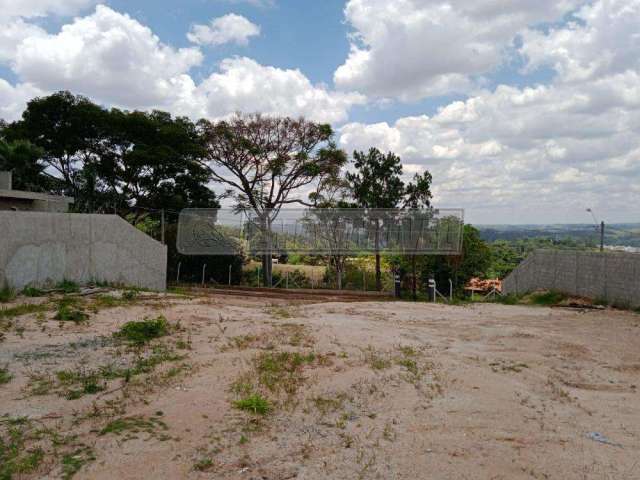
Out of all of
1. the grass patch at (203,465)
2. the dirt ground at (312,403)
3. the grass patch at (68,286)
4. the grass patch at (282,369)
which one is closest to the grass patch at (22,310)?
the dirt ground at (312,403)

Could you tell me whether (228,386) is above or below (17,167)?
below

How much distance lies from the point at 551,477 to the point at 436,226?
53.3 feet

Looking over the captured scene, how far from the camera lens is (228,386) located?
5254 mm

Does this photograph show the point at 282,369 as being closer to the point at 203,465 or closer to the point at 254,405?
the point at 254,405

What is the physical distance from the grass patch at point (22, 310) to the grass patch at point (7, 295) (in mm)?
1042

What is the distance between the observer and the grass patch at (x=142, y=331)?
23.7 feet

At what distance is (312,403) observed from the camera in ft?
16.2

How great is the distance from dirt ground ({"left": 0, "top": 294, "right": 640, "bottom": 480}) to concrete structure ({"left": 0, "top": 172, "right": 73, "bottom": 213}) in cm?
877

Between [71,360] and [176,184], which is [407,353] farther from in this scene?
[176,184]

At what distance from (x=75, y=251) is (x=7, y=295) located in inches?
109

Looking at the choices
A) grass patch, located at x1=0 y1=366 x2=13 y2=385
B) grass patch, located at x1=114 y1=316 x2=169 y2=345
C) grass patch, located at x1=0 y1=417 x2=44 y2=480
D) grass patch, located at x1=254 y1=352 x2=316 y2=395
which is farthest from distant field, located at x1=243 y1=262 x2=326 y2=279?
grass patch, located at x1=0 y1=417 x2=44 y2=480

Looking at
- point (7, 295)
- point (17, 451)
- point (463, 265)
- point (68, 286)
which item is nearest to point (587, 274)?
point (463, 265)

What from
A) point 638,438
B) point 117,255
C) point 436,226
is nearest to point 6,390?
point 638,438

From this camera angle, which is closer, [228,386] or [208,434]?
[208,434]
